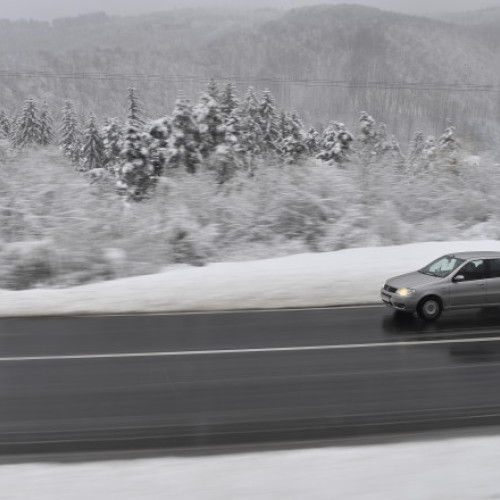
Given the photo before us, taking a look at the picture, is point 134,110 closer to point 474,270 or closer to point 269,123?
point 269,123

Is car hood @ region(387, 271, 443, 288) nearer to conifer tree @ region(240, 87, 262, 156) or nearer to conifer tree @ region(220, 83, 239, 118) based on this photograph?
conifer tree @ region(220, 83, 239, 118)

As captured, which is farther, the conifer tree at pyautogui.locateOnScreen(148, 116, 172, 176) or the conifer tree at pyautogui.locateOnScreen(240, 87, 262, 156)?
the conifer tree at pyautogui.locateOnScreen(240, 87, 262, 156)

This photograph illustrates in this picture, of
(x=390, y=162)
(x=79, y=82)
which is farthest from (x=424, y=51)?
(x=390, y=162)

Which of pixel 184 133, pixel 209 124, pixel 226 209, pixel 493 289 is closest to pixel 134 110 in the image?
pixel 209 124

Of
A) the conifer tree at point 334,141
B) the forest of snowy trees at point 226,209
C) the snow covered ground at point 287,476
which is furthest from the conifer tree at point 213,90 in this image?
the snow covered ground at point 287,476

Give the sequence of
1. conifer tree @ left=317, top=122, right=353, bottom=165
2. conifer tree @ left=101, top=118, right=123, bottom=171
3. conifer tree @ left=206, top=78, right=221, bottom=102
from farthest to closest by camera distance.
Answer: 1. conifer tree @ left=101, top=118, right=123, bottom=171
2. conifer tree @ left=317, top=122, right=353, bottom=165
3. conifer tree @ left=206, top=78, right=221, bottom=102

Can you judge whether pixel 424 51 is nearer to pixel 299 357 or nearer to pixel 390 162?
pixel 390 162

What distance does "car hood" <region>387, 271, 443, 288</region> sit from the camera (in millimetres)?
11795

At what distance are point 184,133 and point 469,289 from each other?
30.1 metres

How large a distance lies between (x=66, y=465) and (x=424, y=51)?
674 feet

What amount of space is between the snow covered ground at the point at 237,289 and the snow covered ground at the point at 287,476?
759 centimetres

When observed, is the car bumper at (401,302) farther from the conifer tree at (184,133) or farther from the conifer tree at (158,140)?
the conifer tree at (158,140)

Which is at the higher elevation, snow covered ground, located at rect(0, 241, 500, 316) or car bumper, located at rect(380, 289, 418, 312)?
car bumper, located at rect(380, 289, 418, 312)

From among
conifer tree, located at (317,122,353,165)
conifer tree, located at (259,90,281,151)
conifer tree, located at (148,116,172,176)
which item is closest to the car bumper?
conifer tree, located at (148,116,172,176)
